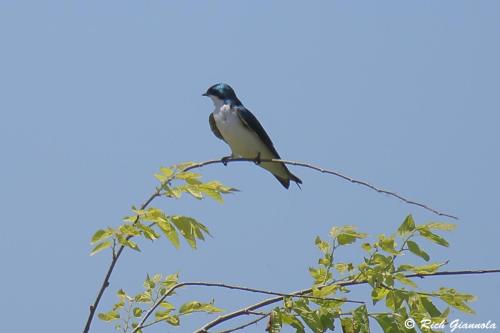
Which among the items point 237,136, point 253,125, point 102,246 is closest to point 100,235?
point 102,246

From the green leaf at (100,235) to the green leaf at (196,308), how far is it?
0.49 meters

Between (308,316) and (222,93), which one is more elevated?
(222,93)

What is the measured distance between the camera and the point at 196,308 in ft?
12.1

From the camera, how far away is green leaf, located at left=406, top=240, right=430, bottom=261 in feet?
11.7

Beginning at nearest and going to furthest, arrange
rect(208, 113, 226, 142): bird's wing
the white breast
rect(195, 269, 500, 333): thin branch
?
rect(195, 269, 500, 333): thin branch → the white breast → rect(208, 113, 226, 142): bird's wing

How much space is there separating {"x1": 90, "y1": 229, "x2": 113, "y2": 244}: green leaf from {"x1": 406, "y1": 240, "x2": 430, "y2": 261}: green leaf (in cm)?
113

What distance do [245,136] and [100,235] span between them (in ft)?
16.8

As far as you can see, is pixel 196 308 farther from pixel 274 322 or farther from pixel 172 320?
pixel 274 322

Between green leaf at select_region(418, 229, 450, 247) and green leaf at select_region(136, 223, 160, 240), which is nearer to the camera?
green leaf at select_region(136, 223, 160, 240)

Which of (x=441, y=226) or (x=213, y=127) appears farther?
(x=213, y=127)

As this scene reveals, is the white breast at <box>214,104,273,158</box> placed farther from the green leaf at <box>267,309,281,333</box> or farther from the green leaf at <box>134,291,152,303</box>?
the green leaf at <box>267,309,281,333</box>

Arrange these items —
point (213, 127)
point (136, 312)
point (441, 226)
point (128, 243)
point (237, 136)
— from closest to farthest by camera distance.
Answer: point (128, 243), point (441, 226), point (136, 312), point (237, 136), point (213, 127)

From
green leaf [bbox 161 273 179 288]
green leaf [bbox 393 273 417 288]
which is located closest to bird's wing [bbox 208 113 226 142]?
green leaf [bbox 161 273 179 288]

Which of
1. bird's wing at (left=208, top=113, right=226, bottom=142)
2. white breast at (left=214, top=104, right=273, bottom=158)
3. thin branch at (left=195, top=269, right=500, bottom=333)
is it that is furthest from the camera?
bird's wing at (left=208, top=113, right=226, bottom=142)
